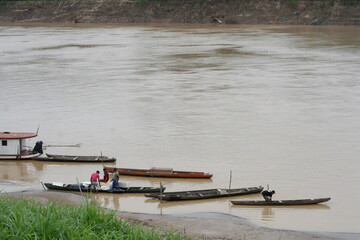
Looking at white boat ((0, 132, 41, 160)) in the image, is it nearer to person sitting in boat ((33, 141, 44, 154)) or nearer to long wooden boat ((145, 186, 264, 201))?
person sitting in boat ((33, 141, 44, 154))

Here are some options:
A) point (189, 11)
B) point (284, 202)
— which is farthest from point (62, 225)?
point (189, 11)

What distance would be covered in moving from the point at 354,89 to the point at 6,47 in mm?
40260

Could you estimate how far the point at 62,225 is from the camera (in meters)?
12.2

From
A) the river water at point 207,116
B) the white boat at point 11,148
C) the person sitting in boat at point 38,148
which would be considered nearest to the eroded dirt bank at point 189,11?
the river water at point 207,116

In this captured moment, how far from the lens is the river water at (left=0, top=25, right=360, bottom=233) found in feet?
72.0

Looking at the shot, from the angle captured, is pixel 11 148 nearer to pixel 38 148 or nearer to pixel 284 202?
pixel 38 148

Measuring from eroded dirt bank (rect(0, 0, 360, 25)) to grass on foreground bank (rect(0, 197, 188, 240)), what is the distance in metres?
70.0

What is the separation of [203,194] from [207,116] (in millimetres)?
12283

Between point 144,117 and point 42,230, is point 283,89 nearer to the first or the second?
point 144,117

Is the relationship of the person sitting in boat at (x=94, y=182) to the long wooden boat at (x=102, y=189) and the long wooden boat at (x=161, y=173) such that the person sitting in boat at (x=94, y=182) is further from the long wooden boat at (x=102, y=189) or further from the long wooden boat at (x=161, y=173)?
the long wooden boat at (x=161, y=173)

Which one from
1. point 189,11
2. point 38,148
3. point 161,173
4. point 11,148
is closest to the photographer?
point 161,173

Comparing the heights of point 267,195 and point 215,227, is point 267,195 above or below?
above

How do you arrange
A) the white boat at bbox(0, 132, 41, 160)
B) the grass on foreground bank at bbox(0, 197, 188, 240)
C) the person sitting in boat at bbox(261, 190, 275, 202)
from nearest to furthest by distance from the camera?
the grass on foreground bank at bbox(0, 197, 188, 240)
the person sitting in boat at bbox(261, 190, 275, 202)
the white boat at bbox(0, 132, 41, 160)

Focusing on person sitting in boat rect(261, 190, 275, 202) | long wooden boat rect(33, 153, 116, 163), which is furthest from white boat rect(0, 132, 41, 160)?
person sitting in boat rect(261, 190, 275, 202)
